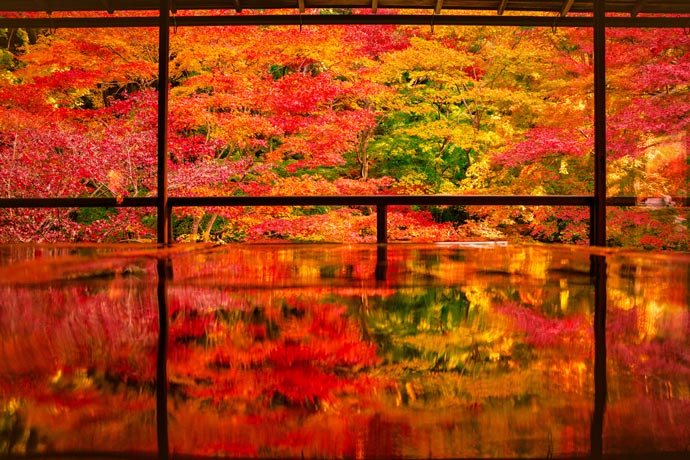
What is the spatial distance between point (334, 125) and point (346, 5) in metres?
3.92

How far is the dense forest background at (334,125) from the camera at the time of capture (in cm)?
793

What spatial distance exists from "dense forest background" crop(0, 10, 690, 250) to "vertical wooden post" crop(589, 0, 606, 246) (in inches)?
147

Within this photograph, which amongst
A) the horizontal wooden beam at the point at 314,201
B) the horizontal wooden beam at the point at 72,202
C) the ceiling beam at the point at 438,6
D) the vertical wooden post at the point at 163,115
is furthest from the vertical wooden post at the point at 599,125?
the horizontal wooden beam at the point at 72,202

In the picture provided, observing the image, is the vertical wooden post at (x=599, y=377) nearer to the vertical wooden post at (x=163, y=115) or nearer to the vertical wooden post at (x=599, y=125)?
the vertical wooden post at (x=599, y=125)

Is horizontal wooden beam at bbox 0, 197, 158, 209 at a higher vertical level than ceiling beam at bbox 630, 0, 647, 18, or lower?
lower

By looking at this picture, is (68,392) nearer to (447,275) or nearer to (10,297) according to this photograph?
(10,297)

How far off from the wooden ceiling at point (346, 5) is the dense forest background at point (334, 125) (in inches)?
124

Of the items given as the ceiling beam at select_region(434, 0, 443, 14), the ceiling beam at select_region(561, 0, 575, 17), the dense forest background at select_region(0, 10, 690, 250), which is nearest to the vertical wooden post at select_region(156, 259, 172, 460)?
the ceiling beam at select_region(434, 0, 443, 14)

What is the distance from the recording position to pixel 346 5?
456cm

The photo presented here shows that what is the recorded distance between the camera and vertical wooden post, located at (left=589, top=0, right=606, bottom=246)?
4.23 meters

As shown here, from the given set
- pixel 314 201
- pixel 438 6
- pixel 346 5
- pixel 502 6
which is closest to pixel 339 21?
pixel 346 5

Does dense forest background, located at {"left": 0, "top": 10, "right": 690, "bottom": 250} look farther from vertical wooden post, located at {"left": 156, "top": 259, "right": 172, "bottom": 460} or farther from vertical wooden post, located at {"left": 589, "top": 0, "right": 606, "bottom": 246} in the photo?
vertical wooden post, located at {"left": 156, "top": 259, "right": 172, "bottom": 460}

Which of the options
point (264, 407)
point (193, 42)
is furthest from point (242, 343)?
point (193, 42)

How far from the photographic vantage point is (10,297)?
125cm
